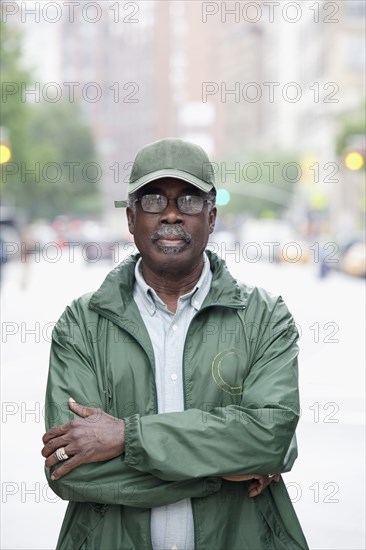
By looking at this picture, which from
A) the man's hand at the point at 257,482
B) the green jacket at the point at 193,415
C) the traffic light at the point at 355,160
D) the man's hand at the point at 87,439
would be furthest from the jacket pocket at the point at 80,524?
the traffic light at the point at 355,160

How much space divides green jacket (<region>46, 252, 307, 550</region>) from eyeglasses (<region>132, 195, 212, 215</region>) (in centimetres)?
22

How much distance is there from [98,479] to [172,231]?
28.3 inches

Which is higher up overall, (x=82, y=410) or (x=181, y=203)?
(x=181, y=203)

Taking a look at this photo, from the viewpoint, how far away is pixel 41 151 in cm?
5528

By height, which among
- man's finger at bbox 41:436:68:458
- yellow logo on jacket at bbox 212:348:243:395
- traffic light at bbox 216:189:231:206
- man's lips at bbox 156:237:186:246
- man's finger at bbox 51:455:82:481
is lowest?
man's finger at bbox 51:455:82:481

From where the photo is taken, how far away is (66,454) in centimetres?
297

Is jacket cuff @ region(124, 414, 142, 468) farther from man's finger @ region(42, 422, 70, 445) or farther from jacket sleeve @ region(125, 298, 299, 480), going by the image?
man's finger @ region(42, 422, 70, 445)

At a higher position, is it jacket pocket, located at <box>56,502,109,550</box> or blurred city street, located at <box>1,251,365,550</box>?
jacket pocket, located at <box>56,502,109,550</box>

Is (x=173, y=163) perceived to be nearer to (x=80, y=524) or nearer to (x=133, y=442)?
(x=133, y=442)

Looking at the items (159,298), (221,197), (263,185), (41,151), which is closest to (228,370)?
(159,298)

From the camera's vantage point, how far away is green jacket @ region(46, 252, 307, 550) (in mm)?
2928

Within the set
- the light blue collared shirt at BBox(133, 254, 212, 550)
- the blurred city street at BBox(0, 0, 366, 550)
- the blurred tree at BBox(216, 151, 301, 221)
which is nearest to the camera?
the light blue collared shirt at BBox(133, 254, 212, 550)

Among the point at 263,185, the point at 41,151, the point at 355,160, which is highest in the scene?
the point at 263,185

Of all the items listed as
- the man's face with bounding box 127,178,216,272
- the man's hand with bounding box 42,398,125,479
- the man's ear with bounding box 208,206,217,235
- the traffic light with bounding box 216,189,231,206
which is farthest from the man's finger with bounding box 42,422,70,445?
the traffic light with bounding box 216,189,231,206
